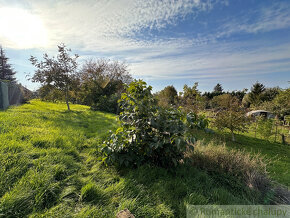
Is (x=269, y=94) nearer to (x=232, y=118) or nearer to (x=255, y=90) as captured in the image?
(x=255, y=90)

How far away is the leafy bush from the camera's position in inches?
81.4

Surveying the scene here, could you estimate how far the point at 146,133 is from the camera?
7.57 feet

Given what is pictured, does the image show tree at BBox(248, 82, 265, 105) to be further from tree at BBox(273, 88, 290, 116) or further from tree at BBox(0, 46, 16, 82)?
tree at BBox(0, 46, 16, 82)

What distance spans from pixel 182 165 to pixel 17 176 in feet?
8.64

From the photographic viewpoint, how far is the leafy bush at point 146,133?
6.78 feet

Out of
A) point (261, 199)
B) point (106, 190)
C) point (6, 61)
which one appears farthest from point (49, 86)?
point (6, 61)

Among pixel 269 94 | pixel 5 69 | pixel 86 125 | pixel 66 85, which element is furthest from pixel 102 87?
pixel 5 69

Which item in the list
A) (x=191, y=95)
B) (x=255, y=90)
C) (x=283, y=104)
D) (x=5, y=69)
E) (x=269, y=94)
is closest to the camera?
(x=191, y=95)

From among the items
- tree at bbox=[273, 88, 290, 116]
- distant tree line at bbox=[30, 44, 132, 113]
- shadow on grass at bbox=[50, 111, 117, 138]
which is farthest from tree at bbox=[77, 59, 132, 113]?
tree at bbox=[273, 88, 290, 116]

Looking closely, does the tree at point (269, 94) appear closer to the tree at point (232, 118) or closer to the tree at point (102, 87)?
the tree at point (232, 118)

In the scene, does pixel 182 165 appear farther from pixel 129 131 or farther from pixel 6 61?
pixel 6 61

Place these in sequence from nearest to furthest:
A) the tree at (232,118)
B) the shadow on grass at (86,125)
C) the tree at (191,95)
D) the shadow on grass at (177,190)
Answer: the shadow on grass at (177,190) < the shadow on grass at (86,125) < the tree at (232,118) < the tree at (191,95)

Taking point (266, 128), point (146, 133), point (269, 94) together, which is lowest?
point (266, 128)

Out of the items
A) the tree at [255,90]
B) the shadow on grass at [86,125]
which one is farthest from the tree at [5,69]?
the tree at [255,90]
